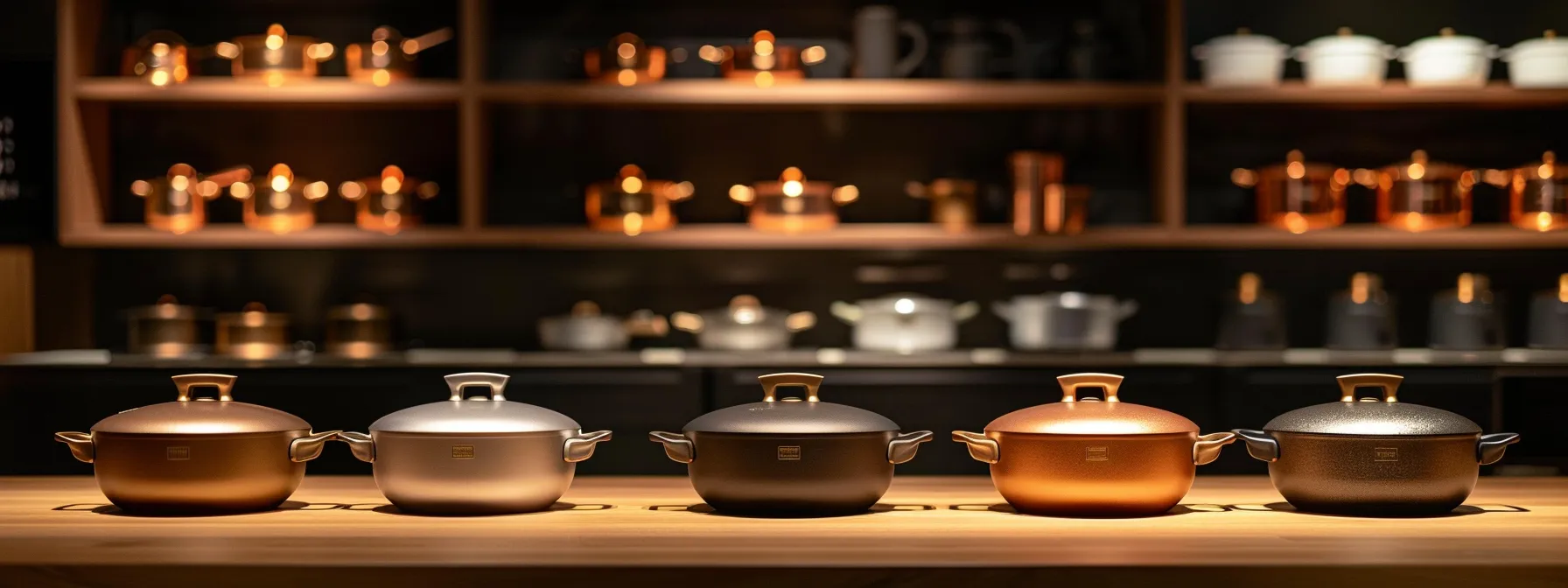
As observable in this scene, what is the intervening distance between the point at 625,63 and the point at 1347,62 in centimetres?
167

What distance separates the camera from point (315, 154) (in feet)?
13.2

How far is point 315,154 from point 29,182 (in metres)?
0.67

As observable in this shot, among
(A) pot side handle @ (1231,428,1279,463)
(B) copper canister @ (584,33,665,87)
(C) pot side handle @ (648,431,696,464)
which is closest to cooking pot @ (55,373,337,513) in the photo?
(C) pot side handle @ (648,431,696,464)

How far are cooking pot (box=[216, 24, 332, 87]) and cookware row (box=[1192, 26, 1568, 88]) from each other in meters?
2.11

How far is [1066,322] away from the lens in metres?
3.57

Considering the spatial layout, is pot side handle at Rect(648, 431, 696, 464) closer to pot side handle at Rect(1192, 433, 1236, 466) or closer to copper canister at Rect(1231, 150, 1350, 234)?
pot side handle at Rect(1192, 433, 1236, 466)

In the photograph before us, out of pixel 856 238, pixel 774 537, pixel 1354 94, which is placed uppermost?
pixel 1354 94

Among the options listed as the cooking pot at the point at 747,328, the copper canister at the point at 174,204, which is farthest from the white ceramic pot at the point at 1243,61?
the copper canister at the point at 174,204

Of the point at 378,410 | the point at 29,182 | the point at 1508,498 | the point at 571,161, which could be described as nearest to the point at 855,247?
the point at 571,161

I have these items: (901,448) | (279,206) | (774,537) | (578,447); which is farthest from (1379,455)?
(279,206)

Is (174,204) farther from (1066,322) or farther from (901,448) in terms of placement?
(901,448)

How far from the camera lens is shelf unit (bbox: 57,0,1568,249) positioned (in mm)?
3613

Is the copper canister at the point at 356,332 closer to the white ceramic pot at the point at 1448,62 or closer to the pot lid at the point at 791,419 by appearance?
the white ceramic pot at the point at 1448,62

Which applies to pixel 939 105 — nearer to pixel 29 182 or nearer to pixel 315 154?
pixel 315 154
